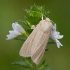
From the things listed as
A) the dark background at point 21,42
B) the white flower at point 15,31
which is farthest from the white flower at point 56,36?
the dark background at point 21,42

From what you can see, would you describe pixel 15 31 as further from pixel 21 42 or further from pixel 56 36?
pixel 21 42

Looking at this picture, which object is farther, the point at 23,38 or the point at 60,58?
the point at 60,58

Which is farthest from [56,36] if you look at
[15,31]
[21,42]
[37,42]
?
[21,42]

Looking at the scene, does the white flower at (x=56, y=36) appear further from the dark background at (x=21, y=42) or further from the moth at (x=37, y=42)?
the dark background at (x=21, y=42)
